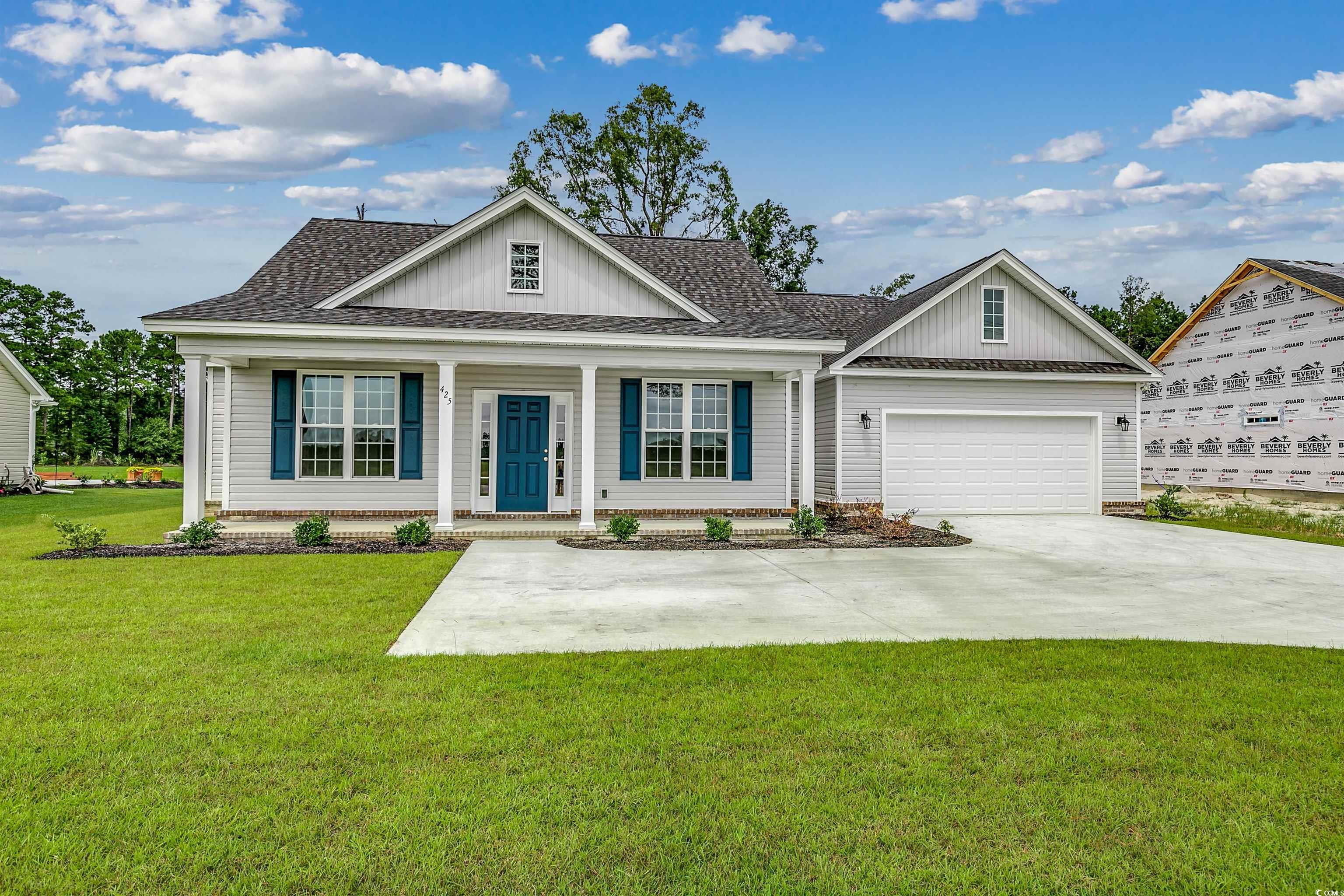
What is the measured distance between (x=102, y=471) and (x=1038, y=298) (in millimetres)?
36740

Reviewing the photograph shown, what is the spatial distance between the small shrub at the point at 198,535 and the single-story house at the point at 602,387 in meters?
0.98

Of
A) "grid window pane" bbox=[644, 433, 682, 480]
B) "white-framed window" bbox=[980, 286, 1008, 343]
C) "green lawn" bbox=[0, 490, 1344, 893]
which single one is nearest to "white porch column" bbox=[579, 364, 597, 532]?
"grid window pane" bbox=[644, 433, 682, 480]

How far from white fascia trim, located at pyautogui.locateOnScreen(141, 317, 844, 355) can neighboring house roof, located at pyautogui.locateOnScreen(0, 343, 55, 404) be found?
55.9 ft

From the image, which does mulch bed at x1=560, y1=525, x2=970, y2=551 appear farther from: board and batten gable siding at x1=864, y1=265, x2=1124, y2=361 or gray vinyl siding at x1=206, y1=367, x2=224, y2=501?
gray vinyl siding at x1=206, y1=367, x2=224, y2=501

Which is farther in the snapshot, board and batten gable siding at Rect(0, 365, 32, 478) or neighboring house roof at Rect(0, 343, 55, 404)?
board and batten gable siding at Rect(0, 365, 32, 478)

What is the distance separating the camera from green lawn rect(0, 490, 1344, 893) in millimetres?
2561

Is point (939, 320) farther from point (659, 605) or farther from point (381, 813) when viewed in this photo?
point (381, 813)

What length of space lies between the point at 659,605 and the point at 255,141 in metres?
23.1

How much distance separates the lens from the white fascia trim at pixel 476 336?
36.3 feet

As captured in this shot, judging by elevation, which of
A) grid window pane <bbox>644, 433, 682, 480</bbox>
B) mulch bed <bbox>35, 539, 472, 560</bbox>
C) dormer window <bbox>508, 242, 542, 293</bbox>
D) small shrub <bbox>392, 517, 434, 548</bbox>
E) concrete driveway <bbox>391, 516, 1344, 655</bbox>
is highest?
dormer window <bbox>508, 242, 542, 293</bbox>

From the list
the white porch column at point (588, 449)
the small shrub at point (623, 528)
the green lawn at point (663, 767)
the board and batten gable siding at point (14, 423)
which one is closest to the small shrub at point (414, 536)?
the white porch column at point (588, 449)

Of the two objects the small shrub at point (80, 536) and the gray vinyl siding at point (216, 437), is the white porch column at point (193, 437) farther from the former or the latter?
the gray vinyl siding at point (216, 437)

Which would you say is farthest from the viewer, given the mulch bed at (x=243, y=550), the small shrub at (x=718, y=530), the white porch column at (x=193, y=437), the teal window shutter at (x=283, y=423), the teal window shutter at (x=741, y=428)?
the teal window shutter at (x=741, y=428)

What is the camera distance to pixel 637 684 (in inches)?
176
